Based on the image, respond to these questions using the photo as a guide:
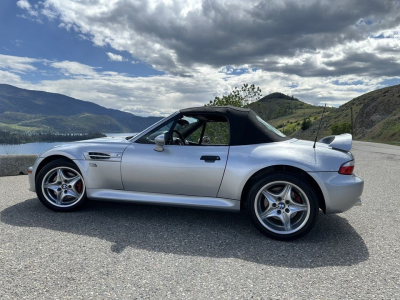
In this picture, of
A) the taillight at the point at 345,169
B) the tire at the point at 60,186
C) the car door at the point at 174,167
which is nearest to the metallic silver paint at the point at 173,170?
the car door at the point at 174,167

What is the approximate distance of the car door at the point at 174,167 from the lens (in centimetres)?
359

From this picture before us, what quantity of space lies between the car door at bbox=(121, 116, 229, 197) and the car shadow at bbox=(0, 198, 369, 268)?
18.1 inches

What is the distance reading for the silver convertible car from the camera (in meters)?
3.36

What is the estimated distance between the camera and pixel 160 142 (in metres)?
3.71

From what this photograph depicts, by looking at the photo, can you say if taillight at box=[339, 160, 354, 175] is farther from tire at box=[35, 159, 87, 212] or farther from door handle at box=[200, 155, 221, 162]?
tire at box=[35, 159, 87, 212]

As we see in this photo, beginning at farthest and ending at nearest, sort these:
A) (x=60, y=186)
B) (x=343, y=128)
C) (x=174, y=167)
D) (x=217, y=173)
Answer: (x=343, y=128), (x=60, y=186), (x=174, y=167), (x=217, y=173)

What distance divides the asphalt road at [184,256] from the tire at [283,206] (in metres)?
0.15

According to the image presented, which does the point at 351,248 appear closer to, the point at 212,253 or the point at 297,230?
the point at 297,230

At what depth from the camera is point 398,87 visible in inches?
3004

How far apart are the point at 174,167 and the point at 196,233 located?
0.85 meters

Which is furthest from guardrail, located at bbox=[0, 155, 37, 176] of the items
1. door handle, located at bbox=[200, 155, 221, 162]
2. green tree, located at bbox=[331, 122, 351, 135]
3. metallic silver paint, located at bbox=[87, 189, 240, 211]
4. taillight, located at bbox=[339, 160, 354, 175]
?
green tree, located at bbox=[331, 122, 351, 135]

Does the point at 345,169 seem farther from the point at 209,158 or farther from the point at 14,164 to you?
the point at 14,164

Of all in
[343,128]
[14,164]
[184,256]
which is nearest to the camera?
[184,256]

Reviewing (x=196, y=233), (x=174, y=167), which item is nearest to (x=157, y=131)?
(x=174, y=167)
